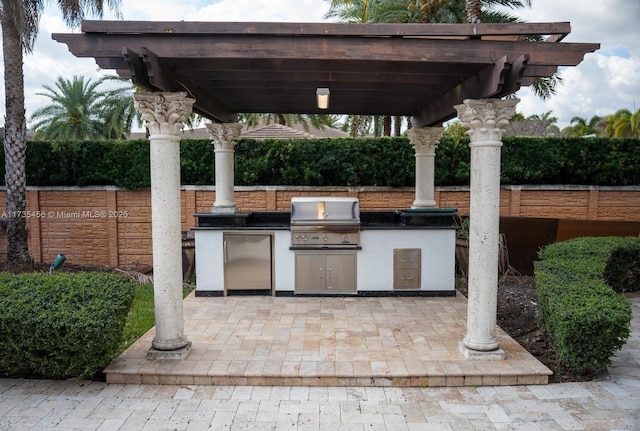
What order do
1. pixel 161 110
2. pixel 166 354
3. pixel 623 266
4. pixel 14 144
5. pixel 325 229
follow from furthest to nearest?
pixel 14 144 → pixel 623 266 → pixel 325 229 → pixel 166 354 → pixel 161 110

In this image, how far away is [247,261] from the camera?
7.30 m

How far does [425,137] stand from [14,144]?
780cm

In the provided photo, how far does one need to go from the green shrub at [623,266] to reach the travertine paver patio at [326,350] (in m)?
2.55

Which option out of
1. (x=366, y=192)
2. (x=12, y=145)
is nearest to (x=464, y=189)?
(x=366, y=192)

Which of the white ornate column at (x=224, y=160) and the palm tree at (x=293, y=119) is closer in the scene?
the white ornate column at (x=224, y=160)

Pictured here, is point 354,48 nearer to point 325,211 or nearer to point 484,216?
point 484,216

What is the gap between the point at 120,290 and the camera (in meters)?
4.74

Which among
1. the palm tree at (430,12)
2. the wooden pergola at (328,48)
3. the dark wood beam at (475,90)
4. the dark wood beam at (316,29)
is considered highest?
Result: the palm tree at (430,12)

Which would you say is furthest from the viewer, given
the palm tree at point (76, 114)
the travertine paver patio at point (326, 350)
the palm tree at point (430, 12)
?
the palm tree at point (76, 114)

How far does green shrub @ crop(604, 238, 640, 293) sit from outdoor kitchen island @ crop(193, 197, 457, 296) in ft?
7.96

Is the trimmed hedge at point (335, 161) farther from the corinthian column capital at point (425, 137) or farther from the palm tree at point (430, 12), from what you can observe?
the palm tree at point (430, 12)

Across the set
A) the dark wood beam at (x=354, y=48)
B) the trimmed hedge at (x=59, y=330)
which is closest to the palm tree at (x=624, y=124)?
the dark wood beam at (x=354, y=48)

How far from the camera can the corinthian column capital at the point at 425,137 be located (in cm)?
828

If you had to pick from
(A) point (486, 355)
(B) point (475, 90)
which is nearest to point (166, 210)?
(B) point (475, 90)
